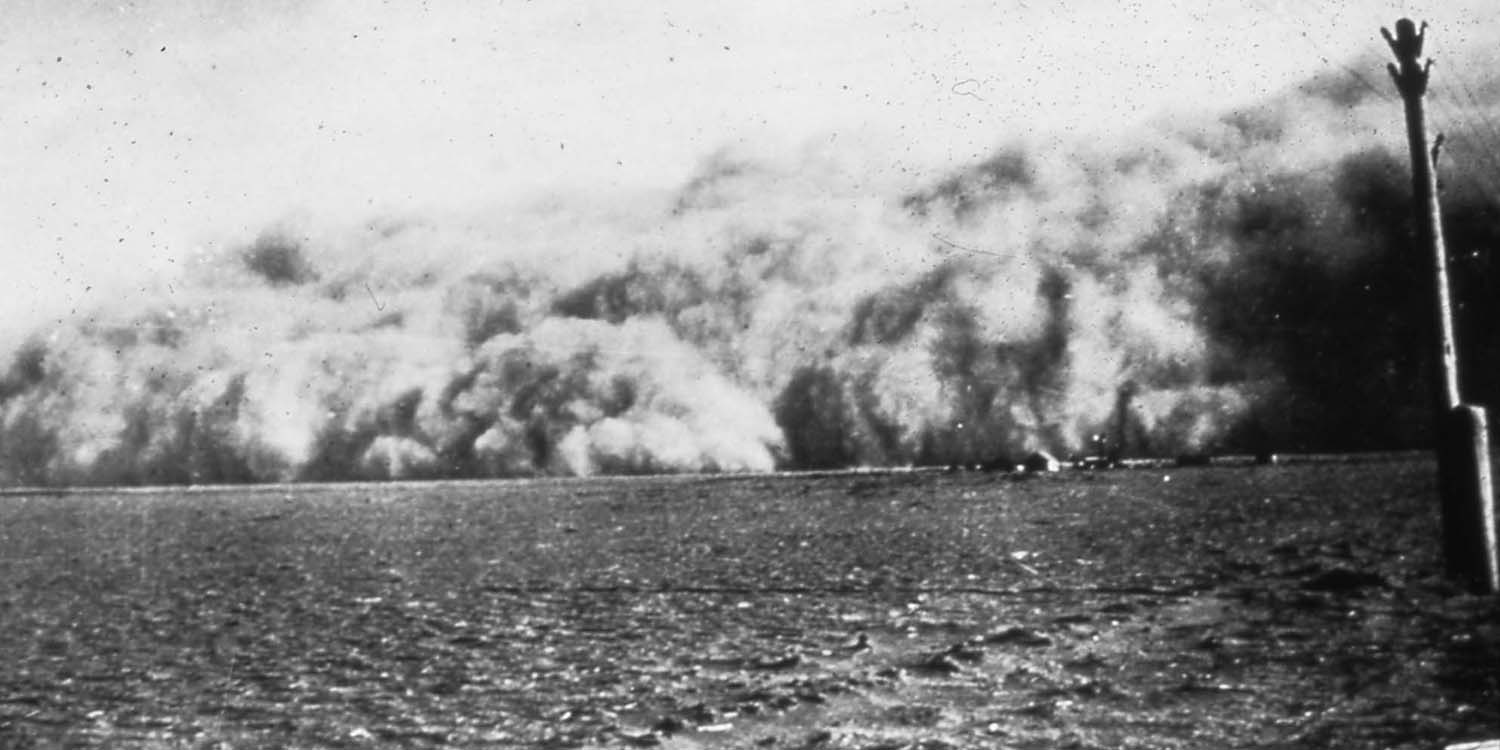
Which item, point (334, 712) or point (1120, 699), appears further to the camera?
point (334, 712)

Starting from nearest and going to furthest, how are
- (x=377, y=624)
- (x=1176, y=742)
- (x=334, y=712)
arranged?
(x=1176, y=742)
(x=334, y=712)
(x=377, y=624)

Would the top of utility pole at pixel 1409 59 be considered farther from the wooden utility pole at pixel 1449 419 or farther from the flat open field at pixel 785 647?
the flat open field at pixel 785 647

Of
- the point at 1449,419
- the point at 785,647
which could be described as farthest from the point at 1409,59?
the point at 785,647

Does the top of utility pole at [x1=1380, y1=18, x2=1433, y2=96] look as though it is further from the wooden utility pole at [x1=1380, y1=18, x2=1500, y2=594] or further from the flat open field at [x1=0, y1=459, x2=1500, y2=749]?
the flat open field at [x1=0, y1=459, x2=1500, y2=749]

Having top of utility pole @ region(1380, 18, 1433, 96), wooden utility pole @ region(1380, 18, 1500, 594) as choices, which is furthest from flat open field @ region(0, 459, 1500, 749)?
top of utility pole @ region(1380, 18, 1433, 96)

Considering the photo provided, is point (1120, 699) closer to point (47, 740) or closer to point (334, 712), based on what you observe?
point (334, 712)

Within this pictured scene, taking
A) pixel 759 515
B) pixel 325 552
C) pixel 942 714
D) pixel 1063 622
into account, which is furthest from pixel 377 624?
pixel 759 515
